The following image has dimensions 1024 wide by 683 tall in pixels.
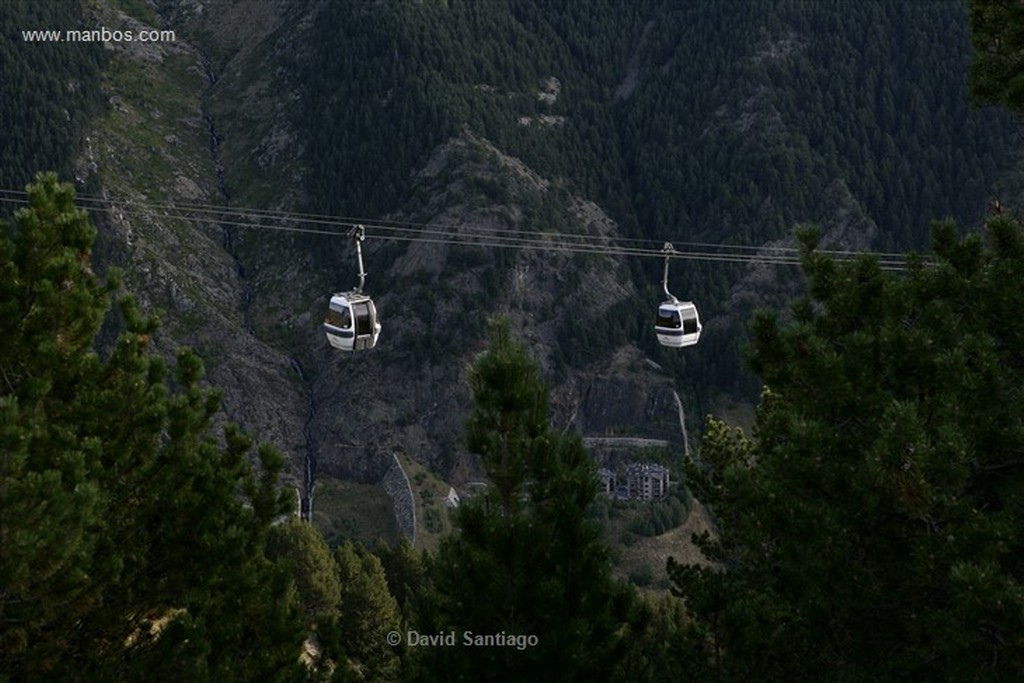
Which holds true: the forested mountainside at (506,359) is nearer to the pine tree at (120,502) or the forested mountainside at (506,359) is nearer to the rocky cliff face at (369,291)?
the pine tree at (120,502)

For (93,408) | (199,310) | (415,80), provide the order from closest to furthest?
(93,408) → (199,310) → (415,80)

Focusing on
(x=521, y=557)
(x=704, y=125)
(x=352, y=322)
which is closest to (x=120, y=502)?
(x=521, y=557)

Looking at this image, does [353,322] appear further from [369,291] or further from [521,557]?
[369,291]

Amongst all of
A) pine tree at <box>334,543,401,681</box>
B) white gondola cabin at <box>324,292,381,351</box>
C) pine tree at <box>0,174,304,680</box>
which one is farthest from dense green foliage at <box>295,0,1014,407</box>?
pine tree at <box>0,174,304,680</box>

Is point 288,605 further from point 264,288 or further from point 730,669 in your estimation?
point 264,288

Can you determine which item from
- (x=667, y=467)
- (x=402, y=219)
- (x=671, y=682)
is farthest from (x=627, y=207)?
(x=671, y=682)

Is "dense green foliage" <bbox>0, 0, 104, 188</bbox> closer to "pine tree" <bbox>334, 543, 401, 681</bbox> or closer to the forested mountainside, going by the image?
the forested mountainside

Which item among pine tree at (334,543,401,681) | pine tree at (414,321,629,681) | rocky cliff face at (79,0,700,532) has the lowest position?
rocky cliff face at (79,0,700,532)
